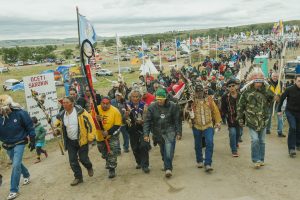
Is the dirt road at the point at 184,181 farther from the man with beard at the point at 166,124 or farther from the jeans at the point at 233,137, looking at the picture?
the man with beard at the point at 166,124

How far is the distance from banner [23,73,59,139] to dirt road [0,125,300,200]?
4.14 m

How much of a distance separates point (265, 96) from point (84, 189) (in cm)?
406

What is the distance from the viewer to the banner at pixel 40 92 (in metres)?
12.3

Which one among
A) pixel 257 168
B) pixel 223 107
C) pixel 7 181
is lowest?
pixel 7 181

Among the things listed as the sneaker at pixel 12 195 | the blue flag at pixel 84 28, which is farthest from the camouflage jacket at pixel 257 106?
the sneaker at pixel 12 195

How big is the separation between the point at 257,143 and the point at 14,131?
4.81 meters

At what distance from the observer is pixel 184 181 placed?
257 inches

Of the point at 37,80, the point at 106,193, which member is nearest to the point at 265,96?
the point at 106,193

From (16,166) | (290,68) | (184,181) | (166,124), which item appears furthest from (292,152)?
(290,68)

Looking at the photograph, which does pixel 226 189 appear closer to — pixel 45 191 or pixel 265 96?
pixel 265 96

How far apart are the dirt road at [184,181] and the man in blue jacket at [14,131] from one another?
503 mm

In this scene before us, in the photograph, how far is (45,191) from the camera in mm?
6867

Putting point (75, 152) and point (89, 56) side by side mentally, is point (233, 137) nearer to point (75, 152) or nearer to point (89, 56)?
point (75, 152)

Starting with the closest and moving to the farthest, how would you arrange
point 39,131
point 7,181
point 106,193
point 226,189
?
point 226,189, point 106,193, point 7,181, point 39,131
